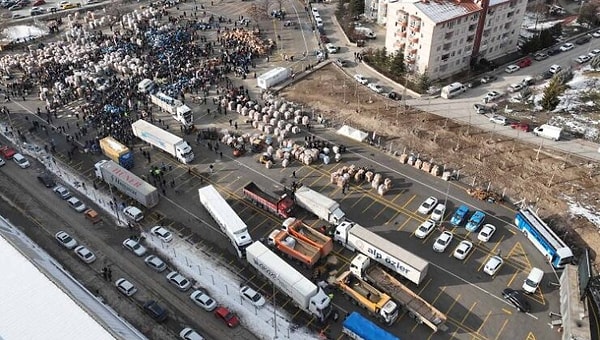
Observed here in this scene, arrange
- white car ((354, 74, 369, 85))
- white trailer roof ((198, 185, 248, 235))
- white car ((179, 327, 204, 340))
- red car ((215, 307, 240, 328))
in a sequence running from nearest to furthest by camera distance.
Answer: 1. white car ((179, 327, 204, 340))
2. red car ((215, 307, 240, 328))
3. white trailer roof ((198, 185, 248, 235))
4. white car ((354, 74, 369, 85))

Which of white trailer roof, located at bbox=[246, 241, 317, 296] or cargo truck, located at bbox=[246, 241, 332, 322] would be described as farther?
white trailer roof, located at bbox=[246, 241, 317, 296]

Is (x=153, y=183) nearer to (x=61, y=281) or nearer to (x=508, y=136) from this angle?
(x=61, y=281)

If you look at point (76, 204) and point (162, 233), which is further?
point (76, 204)

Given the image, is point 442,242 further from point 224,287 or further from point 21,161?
point 21,161

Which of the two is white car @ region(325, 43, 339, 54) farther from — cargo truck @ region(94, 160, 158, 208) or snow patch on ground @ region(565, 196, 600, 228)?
snow patch on ground @ region(565, 196, 600, 228)

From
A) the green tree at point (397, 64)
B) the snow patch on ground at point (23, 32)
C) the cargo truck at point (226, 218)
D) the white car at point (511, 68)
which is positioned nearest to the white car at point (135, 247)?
the cargo truck at point (226, 218)

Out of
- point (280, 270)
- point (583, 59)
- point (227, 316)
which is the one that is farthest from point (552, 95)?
point (227, 316)

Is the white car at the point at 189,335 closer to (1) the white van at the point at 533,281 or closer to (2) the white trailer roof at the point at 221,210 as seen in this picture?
(2) the white trailer roof at the point at 221,210

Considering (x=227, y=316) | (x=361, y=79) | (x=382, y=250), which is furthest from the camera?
(x=361, y=79)

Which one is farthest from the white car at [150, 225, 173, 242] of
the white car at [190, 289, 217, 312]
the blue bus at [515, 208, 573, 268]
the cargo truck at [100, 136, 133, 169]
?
the blue bus at [515, 208, 573, 268]
